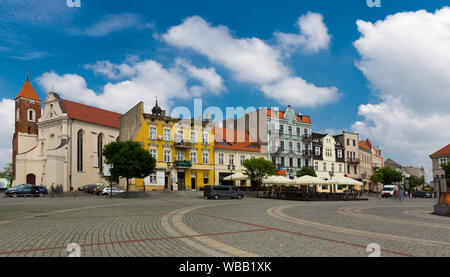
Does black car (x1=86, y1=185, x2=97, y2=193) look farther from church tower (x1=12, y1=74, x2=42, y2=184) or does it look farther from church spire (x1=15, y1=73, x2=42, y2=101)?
church spire (x1=15, y1=73, x2=42, y2=101)

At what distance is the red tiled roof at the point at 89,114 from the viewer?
6731 centimetres

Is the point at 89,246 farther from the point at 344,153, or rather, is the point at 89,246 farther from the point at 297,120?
the point at 344,153

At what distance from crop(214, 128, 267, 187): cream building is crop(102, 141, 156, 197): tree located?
17014 millimetres

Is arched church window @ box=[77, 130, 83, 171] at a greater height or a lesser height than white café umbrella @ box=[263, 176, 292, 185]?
greater

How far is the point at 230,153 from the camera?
57.6 metres

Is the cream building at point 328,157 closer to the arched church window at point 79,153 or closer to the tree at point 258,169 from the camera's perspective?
the tree at point 258,169

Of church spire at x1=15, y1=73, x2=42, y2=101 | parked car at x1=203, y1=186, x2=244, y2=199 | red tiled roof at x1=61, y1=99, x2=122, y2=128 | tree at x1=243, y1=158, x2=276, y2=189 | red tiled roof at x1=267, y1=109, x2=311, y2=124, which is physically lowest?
parked car at x1=203, y1=186, x2=244, y2=199

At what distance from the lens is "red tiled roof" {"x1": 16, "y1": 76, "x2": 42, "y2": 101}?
7744 cm

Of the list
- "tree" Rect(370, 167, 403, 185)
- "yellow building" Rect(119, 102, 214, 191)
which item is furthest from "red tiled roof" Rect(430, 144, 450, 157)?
"yellow building" Rect(119, 102, 214, 191)

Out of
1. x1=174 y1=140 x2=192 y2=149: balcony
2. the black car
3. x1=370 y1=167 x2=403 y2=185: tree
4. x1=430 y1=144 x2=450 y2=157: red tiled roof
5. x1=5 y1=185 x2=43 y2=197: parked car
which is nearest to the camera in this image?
x1=5 y1=185 x2=43 y2=197: parked car

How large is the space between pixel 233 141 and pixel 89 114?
30.7 m

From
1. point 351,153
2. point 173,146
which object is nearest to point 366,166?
point 351,153

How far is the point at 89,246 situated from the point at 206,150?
47253mm

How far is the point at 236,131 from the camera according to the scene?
210ft
